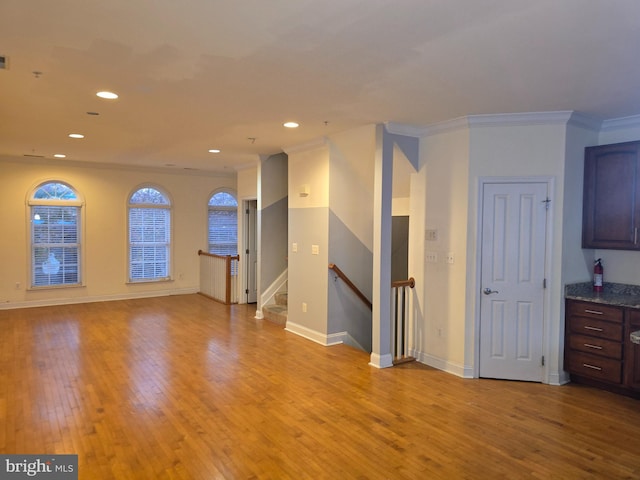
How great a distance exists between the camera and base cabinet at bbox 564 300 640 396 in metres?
3.82

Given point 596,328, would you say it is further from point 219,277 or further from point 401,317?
point 219,277

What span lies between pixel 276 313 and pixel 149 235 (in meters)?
3.71

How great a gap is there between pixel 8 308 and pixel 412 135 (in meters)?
7.32

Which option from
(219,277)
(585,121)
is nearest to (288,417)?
(585,121)

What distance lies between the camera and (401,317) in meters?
4.98

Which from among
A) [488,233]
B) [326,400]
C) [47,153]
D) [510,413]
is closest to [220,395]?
[326,400]

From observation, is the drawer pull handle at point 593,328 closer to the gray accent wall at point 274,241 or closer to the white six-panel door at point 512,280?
the white six-panel door at point 512,280

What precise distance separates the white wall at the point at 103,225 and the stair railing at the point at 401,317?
5620mm

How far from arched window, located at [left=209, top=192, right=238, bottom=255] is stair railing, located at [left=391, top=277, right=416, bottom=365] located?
567cm

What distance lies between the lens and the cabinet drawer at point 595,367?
12.8 ft

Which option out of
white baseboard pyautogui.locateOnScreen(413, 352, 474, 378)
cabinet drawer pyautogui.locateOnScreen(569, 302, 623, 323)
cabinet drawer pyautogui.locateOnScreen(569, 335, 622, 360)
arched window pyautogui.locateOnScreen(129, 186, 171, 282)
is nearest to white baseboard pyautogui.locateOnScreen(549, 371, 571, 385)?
cabinet drawer pyautogui.locateOnScreen(569, 335, 622, 360)

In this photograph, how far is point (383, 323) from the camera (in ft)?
15.4

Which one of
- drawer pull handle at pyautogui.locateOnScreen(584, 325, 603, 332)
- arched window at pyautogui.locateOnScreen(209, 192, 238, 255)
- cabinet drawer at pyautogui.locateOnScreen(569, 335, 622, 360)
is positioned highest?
arched window at pyautogui.locateOnScreen(209, 192, 238, 255)

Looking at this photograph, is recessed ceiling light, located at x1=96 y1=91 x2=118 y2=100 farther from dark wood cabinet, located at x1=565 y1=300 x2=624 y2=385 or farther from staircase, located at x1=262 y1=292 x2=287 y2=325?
dark wood cabinet, located at x1=565 y1=300 x2=624 y2=385
